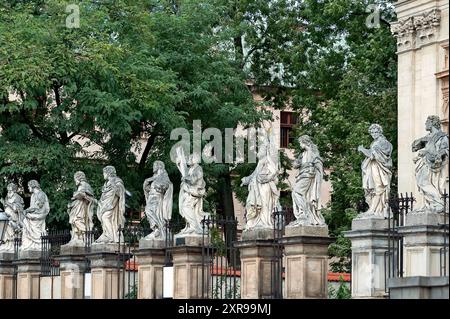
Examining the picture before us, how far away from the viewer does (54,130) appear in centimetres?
4506

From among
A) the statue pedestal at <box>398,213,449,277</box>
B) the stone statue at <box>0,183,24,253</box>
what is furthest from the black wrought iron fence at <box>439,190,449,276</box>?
the stone statue at <box>0,183,24,253</box>

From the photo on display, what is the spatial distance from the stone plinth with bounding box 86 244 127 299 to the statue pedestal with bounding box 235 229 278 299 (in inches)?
172

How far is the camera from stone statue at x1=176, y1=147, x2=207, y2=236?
32344 mm

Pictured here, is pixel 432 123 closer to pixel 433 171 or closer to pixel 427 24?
pixel 433 171

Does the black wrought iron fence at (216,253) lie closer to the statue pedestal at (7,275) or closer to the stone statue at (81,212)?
the stone statue at (81,212)

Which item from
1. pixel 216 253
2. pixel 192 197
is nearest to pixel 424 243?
pixel 216 253

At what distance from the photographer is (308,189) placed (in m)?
29.9

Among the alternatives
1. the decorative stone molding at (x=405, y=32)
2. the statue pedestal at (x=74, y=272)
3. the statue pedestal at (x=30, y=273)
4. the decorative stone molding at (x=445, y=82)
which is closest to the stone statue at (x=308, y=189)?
the statue pedestal at (x=74, y=272)

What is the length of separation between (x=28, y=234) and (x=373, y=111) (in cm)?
1272

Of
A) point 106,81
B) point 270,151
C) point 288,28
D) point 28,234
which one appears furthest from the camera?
point 288,28

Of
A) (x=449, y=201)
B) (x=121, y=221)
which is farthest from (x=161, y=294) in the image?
(x=449, y=201)
